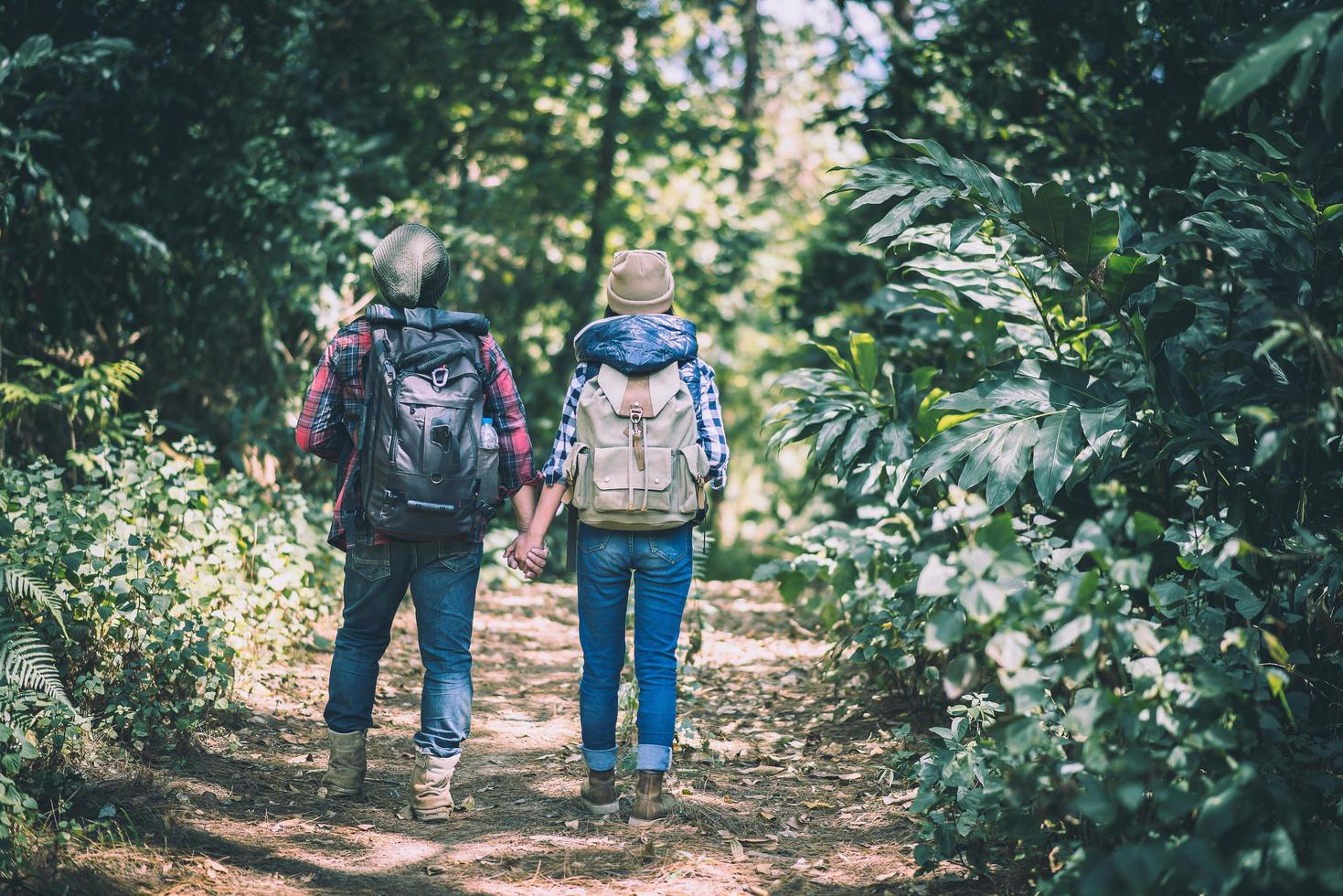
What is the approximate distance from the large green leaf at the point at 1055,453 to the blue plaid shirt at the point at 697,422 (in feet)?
3.37

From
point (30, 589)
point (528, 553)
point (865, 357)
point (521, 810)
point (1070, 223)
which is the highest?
point (1070, 223)

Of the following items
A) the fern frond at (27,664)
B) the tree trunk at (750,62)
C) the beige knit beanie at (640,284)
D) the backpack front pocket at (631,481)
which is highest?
the tree trunk at (750,62)

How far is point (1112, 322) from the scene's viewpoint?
14.4ft

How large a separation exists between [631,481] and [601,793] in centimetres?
113

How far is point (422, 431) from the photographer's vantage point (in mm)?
3566

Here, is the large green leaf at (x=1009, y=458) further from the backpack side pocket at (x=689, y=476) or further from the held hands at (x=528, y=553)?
the held hands at (x=528, y=553)

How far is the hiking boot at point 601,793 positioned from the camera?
12.6ft

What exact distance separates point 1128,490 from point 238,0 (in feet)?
20.2

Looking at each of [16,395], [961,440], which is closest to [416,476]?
[961,440]

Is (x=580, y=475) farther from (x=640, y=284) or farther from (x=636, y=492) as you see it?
(x=640, y=284)

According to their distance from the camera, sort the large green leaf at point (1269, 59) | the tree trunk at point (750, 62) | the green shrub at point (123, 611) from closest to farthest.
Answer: the large green leaf at point (1269, 59) → the green shrub at point (123, 611) → the tree trunk at point (750, 62)

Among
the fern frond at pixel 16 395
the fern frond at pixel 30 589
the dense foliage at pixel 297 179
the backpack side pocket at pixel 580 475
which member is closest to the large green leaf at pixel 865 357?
the backpack side pocket at pixel 580 475

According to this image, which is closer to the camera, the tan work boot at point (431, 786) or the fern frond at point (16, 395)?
the tan work boot at point (431, 786)

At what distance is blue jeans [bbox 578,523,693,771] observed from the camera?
3.72 meters
